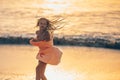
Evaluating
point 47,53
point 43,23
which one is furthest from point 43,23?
point 47,53

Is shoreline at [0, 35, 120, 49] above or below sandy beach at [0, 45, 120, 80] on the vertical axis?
above

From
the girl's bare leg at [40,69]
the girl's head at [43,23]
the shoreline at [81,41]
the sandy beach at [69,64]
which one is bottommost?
the sandy beach at [69,64]

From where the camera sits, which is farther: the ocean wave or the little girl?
the ocean wave

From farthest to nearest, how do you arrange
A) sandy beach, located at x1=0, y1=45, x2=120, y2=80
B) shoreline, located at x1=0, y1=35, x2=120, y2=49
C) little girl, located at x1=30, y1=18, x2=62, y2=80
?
shoreline, located at x1=0, y1=35, x2=120, y2=49 < sandy beach, located at x1=0, y1=45, x2=120, y2=80 < little girl, located at x1=30, y1=18, x2=62, y2=80

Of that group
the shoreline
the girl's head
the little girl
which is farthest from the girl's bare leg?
the shoreline

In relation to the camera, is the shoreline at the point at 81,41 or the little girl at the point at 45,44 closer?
the little girl at the point at 45,44

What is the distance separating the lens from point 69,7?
1902 cm

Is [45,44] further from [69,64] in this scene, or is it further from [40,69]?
[69,64]

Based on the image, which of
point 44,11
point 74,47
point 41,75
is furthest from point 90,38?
point 44,11

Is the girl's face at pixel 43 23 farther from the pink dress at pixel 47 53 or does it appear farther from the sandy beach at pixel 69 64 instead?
the sandy beach at pixel 69 64

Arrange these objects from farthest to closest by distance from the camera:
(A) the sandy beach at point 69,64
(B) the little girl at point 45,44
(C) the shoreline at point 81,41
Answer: (C) the shoreline at point 81,41
(A) the sandy beach at point 69,64
(B) the little girl at point 45,44

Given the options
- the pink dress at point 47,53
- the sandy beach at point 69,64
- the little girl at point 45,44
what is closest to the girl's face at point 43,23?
the little girl at point 45,44

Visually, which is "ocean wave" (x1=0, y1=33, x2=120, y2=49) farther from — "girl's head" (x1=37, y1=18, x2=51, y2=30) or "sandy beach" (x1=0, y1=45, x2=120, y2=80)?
"girl's head" (x1=37, y1=18, x2=51, y2=30)

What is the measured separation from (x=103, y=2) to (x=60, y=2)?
6.69 feet
